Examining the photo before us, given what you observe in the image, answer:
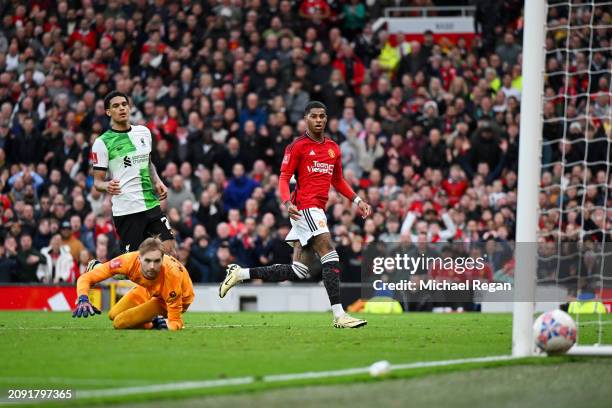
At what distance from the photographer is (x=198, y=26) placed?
26062 millimetres

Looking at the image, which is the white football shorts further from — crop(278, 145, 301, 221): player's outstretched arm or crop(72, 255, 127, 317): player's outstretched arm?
crop(72, 255, 127, 317): player's outstretched arm

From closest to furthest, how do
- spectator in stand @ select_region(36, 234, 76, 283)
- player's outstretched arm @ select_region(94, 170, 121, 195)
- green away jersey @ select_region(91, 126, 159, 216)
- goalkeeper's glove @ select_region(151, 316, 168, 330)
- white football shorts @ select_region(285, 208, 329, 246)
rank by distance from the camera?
1. goalkeeper's glove @ select_region(151, 316, 168, 330)
2. player's outstretched arm @ select_region(94, 170, 121, 195)
3. white football shorts @ select_region(285, 208, 329, 246)
4. green away jersey @ select_region(91, 126, 159, 216)
5. spectator in stand @ select_region(36, 234, 76, 283)

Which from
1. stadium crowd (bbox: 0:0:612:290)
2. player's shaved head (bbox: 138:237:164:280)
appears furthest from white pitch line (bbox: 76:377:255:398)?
stadium crowd (bbox: 0:0:612:290)

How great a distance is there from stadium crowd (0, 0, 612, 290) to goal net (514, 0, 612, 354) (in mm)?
82

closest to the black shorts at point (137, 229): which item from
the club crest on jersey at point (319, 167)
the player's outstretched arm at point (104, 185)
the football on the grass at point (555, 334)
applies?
the player's outstretched arm at point (104, 185)

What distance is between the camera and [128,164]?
13047 millimetres

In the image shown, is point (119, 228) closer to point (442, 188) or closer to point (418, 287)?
point (418, 287)

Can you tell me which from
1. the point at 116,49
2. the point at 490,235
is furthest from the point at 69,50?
the point at 490,235

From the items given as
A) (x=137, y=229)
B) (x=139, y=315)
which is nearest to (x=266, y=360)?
→ (x=139, y=315)

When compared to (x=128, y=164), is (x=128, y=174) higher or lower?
lower

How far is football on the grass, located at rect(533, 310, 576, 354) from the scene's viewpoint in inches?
383

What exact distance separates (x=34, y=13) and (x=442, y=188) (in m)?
10.8

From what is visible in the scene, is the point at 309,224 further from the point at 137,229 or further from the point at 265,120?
the point at 265,120

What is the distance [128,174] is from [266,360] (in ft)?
14.4
